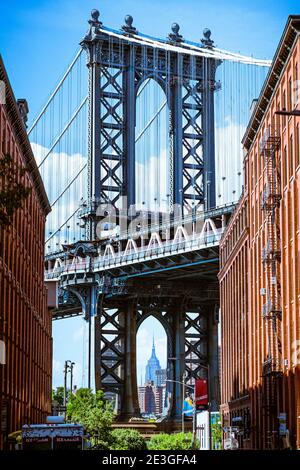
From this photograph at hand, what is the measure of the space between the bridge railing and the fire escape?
172ft

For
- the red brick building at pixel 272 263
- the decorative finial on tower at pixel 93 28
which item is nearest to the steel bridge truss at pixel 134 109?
the decorative finial on tower at pixel 93 28

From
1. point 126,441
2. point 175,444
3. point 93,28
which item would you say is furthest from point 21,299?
point 93,28

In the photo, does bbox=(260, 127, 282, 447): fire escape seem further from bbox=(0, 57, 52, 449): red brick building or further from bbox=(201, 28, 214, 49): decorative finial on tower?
bbox=(201, 28, 214, 49): decorative finial on tower

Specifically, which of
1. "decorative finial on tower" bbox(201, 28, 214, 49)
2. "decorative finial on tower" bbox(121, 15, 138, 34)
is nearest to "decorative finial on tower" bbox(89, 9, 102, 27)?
"decorative finial on tower" bbox(121, 15, 138, 34)

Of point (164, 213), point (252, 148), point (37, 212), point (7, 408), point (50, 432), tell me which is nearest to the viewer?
point (50, 432)

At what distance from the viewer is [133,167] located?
144 metres

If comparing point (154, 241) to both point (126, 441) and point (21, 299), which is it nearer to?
point (126, 441)

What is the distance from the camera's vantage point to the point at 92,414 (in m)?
107

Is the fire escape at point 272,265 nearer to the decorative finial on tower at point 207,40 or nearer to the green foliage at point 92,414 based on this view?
the green foliage at point 92,414

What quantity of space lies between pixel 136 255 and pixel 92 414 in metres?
34.1

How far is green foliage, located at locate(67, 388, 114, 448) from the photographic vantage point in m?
103

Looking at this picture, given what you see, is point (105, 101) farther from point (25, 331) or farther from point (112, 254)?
point (25, 331)

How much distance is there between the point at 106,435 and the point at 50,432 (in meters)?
60.7
